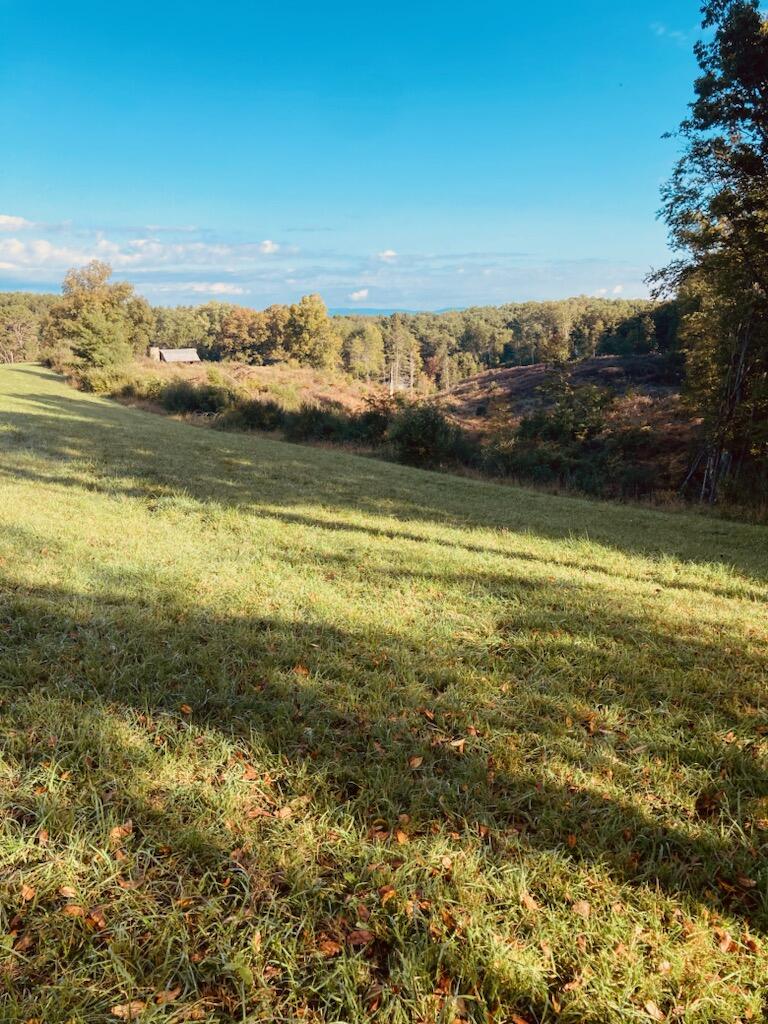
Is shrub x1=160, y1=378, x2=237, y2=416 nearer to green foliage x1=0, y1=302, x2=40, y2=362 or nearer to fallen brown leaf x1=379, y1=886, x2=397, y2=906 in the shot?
fallen brown leaf x1=379, y1=886, x2=397, y2=906

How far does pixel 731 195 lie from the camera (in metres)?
13.2

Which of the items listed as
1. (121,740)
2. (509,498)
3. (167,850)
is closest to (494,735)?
(167,850)

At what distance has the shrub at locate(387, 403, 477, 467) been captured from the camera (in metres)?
21.7

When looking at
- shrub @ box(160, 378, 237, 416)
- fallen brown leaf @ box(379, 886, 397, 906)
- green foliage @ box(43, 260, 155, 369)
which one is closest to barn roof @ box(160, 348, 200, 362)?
green foliage @ box(43, 260, 155, 369)

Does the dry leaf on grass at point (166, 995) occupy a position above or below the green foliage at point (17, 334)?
below

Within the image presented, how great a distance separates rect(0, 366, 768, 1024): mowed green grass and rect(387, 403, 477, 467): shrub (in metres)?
17.0

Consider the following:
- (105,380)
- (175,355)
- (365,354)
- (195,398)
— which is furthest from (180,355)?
(195,398)

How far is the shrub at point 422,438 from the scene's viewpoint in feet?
71.2

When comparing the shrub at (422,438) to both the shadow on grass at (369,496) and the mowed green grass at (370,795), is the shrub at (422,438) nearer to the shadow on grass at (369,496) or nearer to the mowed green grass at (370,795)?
the shadow on grass at (369,496)

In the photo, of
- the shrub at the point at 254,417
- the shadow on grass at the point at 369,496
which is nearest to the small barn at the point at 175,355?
the shrub at the point at 254,417

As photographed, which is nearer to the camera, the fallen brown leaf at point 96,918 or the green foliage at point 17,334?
the fallen brown leaf at point 96,918

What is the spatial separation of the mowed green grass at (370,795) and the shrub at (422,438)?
1696cm

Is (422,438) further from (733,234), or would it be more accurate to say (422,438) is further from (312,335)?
(312,335)

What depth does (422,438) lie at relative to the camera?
71.3 feet
